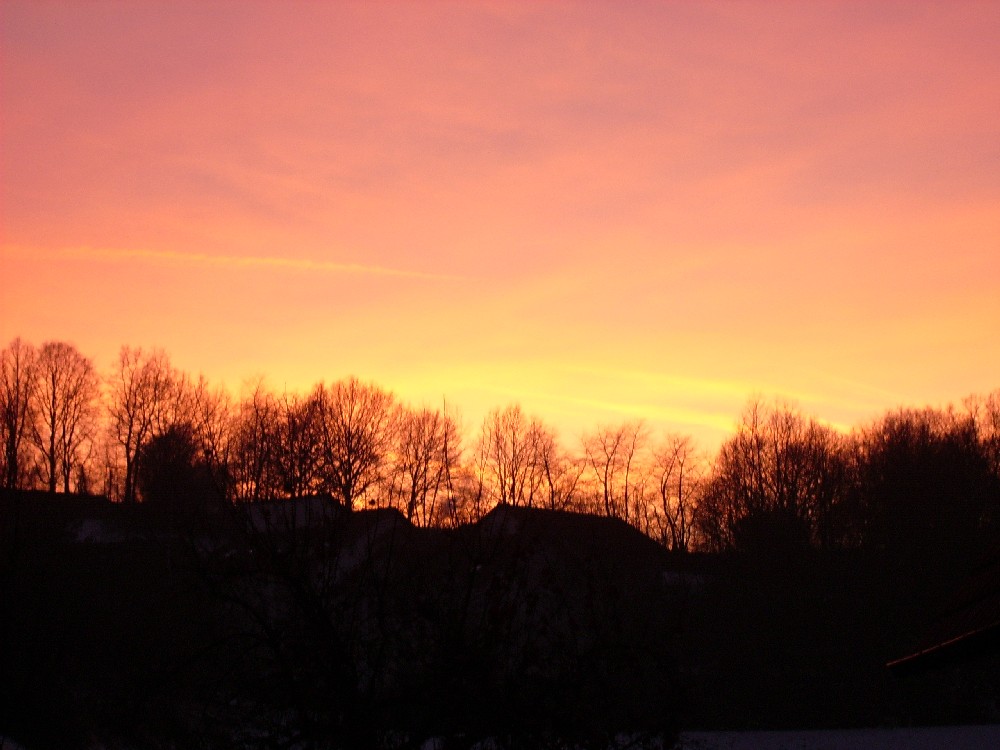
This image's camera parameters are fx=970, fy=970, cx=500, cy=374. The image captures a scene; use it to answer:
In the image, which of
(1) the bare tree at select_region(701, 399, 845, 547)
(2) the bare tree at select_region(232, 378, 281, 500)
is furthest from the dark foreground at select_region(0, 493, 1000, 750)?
(1) the bare tree at select_region(701, 399, 845, 547)

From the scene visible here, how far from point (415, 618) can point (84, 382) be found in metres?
64.9

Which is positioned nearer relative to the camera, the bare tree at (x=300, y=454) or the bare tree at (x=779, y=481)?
the bare tree at (x=300, y=454)

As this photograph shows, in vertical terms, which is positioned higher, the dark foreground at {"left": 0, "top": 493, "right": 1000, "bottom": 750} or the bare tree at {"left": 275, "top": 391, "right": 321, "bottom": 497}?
the bare tree at {"left": 275, "top": 391, "right": 321, "bottom": 497}

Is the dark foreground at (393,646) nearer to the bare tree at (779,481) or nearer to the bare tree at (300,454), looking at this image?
the bare tree at (300,454)

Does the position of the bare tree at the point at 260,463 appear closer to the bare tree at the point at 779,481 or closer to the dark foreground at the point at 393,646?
the dark foreground at the point at 393,646

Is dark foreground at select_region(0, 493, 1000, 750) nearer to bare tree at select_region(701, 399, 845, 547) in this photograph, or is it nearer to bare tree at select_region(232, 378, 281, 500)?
bare tree at select_region(232, 378, 281, 500)

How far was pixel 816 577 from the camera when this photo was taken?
34.0 m

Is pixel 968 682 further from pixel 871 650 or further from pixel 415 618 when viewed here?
pixel 415 618

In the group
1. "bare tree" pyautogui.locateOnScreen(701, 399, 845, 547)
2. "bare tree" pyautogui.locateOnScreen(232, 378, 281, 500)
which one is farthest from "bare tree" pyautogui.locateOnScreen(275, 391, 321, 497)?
"bare tree" pyautogui.locateOnScreen(701, 399, 845, 547)

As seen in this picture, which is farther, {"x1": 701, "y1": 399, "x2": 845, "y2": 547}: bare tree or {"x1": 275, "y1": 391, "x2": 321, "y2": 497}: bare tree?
{"x1": 701, "y1": 399, "x2": 845, "y2": 547}: bare tree

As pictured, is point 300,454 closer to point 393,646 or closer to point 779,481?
point 393,646

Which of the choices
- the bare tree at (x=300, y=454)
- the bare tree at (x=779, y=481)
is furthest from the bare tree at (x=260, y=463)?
the bare tree at (x=779, y=481)

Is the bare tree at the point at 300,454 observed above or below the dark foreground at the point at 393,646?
above

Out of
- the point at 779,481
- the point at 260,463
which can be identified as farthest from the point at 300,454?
the point at 779,481
